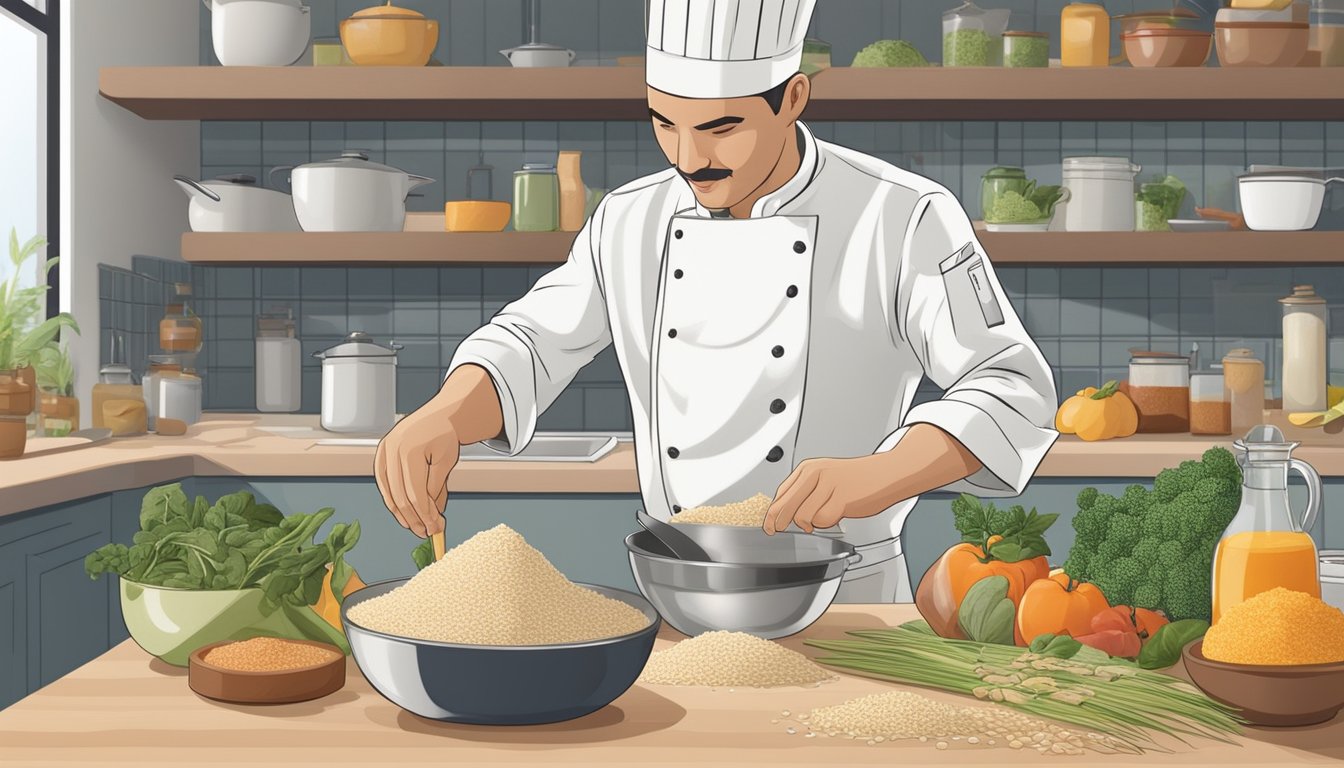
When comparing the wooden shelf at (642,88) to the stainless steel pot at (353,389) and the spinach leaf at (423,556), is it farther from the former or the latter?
the spinach leaf at (423,556)

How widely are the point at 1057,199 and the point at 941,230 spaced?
1413 millimetres

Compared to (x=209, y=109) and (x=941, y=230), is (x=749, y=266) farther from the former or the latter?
(x=209, y=109)

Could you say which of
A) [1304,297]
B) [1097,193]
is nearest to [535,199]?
[1097,193]

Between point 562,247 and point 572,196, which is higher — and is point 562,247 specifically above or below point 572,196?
below

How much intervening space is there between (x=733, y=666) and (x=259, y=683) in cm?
41

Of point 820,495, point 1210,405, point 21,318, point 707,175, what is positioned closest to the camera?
point 820,495

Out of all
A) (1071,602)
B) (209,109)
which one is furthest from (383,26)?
(1071,602)

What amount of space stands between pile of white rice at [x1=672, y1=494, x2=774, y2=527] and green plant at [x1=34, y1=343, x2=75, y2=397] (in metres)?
2.08

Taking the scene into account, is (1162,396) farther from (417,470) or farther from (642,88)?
(417,470)

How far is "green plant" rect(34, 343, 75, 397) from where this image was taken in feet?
9.39

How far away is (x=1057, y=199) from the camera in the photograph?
10.4 feet

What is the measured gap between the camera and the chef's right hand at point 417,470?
133cm

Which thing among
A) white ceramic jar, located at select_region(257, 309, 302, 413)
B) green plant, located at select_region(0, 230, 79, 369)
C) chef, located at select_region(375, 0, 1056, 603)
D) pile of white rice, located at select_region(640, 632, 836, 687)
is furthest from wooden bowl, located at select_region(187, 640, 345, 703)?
white ceramic jar, located at select_region(257, 309, 302, 413)

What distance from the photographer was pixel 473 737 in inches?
38.8
